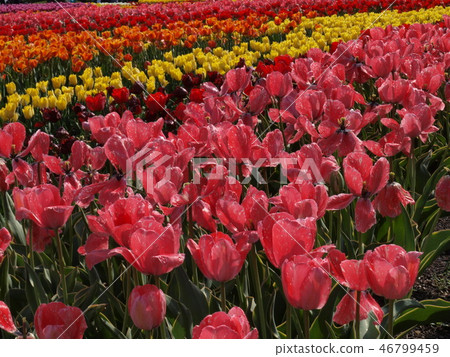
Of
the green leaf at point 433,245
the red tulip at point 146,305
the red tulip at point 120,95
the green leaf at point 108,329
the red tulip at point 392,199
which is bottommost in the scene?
the green leaf at point 433,245

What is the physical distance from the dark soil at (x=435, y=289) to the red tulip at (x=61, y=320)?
1.54 meters

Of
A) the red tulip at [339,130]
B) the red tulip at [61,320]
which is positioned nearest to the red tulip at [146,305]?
the red tulip at [61,320]

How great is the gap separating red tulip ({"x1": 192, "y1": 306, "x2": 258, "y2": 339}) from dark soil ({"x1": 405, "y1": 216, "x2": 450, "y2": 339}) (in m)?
1.43

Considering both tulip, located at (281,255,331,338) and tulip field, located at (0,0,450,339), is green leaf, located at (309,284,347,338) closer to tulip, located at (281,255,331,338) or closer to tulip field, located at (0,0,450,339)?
tulip field, located at (0,0,450,339)

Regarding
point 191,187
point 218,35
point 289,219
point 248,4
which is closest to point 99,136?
point 191,187

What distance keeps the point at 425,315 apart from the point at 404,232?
0.43 m

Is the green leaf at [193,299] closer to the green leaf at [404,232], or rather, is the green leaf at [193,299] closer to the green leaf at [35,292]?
the green leaf at [35,292]

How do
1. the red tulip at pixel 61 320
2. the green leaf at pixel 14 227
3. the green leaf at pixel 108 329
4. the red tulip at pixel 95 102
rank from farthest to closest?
the red tulip at pixel 95 102
the green leaf at pixel 14 227
the green leaf at pixel 108 329
the red tulip at pixel 61 320

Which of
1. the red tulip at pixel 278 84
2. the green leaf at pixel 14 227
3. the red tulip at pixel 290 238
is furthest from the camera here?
the red tulip at pixel 278 84

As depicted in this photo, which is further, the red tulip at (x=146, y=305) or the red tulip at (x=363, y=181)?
the red tulip at (x=363, y=181)

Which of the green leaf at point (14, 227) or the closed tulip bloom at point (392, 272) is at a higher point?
the closed tulip bloom at point (392, 272)

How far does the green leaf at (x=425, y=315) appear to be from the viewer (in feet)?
6.33

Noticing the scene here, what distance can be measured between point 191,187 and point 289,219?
1.51 ft

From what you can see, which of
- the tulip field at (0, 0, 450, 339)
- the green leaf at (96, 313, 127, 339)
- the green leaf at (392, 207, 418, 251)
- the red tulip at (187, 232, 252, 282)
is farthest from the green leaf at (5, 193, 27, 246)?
the green leaf at (392, 207, 418, 251)
